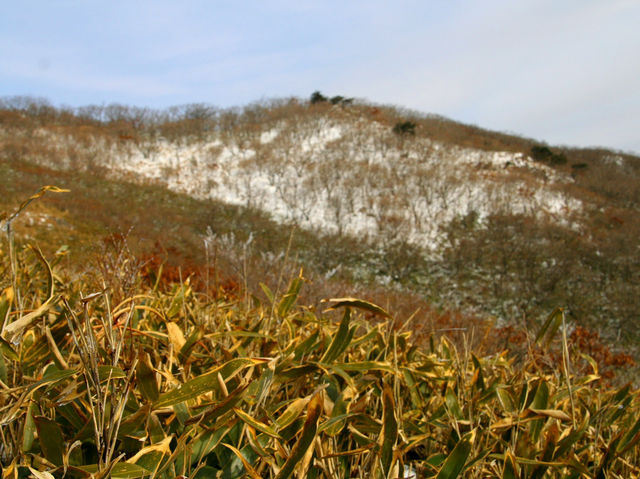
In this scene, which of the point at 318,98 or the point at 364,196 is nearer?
the point at 364,196

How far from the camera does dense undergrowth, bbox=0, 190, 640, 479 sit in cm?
56

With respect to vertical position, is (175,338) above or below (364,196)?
above

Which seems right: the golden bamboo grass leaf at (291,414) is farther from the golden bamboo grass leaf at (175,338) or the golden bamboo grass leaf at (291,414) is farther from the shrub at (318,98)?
the shrub at (318,98)

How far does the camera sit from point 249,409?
0.71m

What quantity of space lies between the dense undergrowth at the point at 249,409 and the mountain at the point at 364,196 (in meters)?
4.71

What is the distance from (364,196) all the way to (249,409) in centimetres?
1992

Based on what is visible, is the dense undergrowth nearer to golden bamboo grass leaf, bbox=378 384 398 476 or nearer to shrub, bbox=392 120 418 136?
golden bamboo grass leaf, bbox=378 384 398 476

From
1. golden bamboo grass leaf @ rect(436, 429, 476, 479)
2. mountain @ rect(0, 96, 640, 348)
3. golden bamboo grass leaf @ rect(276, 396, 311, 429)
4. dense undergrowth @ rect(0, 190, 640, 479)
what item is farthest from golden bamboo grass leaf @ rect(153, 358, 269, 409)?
mountain @ rect(0, 96, 640, 348)

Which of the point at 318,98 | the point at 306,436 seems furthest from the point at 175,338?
the point at 318,98

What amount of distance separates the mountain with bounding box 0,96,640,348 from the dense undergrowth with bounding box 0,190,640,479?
4705mm

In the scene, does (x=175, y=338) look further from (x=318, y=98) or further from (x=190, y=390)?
(x=318, y=98)

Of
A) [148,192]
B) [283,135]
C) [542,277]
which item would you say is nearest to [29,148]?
[148,192]

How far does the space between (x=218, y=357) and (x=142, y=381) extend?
1.22 ft

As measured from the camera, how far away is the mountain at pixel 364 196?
485 inches
